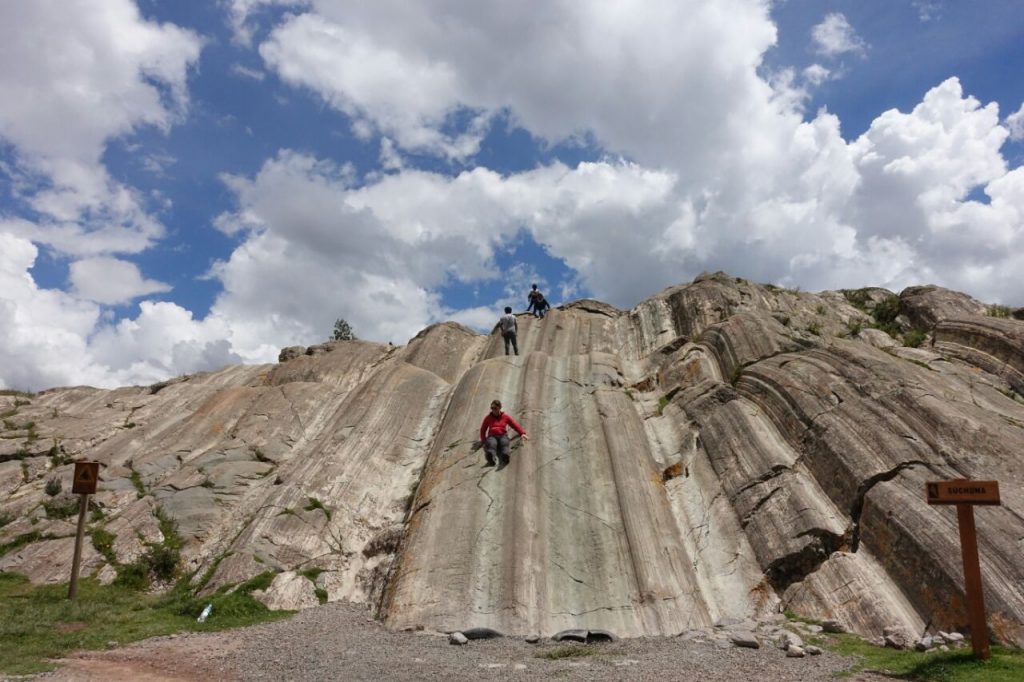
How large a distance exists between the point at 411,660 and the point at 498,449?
30.2 ft

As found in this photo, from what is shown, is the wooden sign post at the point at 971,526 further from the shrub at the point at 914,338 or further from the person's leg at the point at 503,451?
the shrub at the point at 914,338

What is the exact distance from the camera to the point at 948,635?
12414mm

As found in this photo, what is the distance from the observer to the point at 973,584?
449 inches

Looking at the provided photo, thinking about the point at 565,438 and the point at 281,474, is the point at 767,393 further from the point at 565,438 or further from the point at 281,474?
the point at 281,474

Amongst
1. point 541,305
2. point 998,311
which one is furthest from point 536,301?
point 998,311

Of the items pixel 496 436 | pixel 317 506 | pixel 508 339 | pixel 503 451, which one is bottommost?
pixel 317 506

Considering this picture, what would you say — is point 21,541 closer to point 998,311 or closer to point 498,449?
point 498,449

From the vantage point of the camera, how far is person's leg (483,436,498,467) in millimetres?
20906

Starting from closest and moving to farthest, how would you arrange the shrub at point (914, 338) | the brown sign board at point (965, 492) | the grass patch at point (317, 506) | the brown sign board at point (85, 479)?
the brown sign board at point (965, 492) < the brown sign board at point (85, 479) < the grass patch at point (317, 506) < the shrub at point (914, 338)

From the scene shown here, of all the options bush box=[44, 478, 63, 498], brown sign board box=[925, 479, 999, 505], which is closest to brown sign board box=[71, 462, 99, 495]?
bush box=[44, 478, 63, 498]

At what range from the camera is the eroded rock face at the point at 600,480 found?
15266 mm

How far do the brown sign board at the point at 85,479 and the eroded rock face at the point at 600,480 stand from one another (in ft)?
10.1

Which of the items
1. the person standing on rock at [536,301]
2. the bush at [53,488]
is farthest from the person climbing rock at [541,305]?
the bush at [53,488]

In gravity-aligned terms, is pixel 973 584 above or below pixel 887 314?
below
